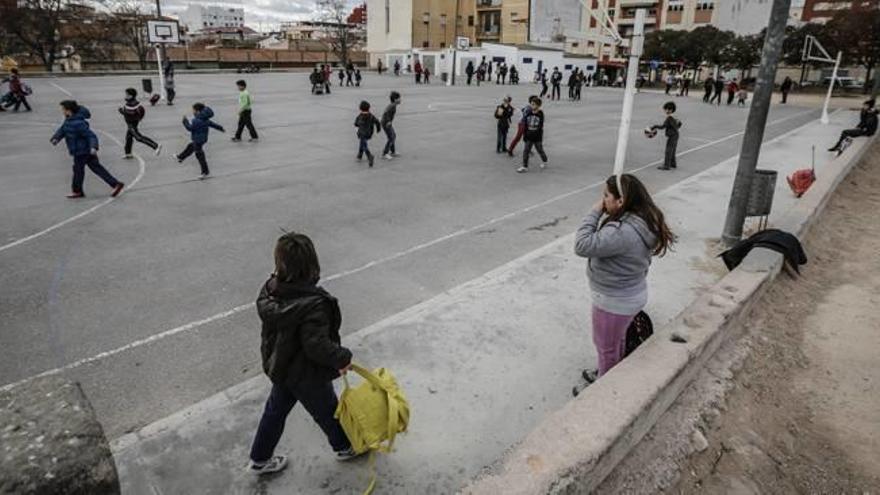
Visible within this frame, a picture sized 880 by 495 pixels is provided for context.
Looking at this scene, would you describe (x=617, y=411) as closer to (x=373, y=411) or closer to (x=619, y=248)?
(x=619, y=248)

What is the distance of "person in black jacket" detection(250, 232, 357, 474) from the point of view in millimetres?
2996

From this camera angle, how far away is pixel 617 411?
341cm

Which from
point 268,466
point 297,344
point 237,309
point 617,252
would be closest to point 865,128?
point 617,252

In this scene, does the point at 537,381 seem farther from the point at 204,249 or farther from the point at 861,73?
the point at 861,73

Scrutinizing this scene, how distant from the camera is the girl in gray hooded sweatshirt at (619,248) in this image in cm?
361

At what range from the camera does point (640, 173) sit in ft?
43.1

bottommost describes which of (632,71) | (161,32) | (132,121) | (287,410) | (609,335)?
(287,410)

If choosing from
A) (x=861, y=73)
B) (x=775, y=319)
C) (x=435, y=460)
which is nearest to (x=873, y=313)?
(x=775, y=319)

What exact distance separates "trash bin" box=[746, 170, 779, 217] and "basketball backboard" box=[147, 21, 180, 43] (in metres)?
28.2

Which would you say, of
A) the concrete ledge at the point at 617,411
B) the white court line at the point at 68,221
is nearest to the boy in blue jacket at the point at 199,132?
the white court line at the point at 68,221

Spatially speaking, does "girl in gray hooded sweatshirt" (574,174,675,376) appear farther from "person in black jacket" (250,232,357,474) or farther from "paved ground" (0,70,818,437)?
"paved ground" (0,70,818,437)

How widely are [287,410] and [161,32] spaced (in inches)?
1175

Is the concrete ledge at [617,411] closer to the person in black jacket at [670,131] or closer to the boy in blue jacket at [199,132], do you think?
the person in black jacket at [670,131]

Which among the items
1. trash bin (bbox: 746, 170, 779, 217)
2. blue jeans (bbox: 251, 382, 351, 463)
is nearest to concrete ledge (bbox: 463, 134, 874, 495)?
blue jeans (bbox: 251, 382, 351, 463)
